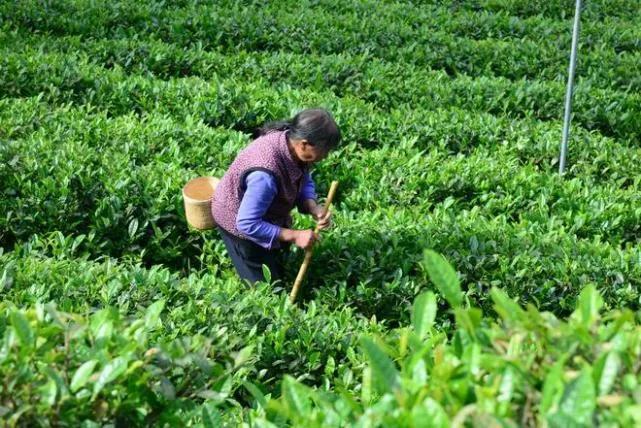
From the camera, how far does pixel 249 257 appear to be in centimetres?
436

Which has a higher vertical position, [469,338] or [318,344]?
[469,338]

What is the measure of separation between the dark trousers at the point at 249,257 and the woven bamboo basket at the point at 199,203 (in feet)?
0.47

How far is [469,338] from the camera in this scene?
2.23 metres

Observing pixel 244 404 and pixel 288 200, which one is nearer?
pixel 244 404

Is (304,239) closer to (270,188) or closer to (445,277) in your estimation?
(270,188)

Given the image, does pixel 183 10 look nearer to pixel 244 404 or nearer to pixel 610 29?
pixel 610 29

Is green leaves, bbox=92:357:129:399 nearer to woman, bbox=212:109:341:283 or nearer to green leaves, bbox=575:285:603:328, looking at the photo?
green leaves, bbox=575:285:603:328

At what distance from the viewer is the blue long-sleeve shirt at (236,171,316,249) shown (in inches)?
158

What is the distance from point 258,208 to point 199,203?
527 millimetres

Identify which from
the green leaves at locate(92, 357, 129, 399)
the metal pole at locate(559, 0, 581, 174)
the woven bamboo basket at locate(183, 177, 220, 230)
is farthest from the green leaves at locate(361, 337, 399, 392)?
the metal pole at locate(559, 0, 581, 174)

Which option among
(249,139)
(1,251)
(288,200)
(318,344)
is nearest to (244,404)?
(318,344)

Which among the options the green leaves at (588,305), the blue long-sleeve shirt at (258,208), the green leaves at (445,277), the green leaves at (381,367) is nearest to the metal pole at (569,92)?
the blue long-sleeve shirt at (258,208)

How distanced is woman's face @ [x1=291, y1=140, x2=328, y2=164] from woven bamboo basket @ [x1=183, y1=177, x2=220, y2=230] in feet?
2.12

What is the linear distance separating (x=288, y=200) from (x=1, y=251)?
1.47 m
